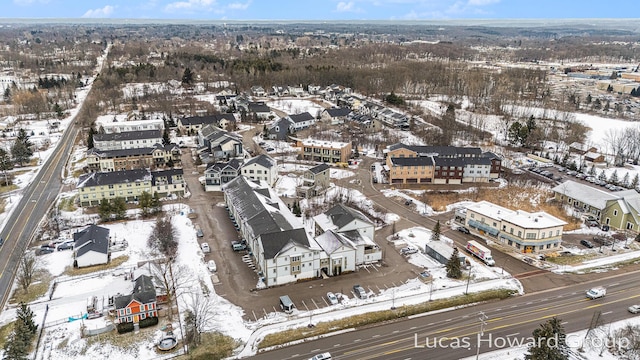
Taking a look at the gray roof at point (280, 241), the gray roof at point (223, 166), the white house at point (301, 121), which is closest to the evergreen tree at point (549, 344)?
the gray roof at point (280, 241)

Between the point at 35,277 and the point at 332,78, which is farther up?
the point at 332,78

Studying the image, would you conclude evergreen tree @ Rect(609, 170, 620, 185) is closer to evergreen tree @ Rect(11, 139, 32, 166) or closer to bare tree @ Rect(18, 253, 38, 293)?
bare tree @ Rect(18, 253, 38, 293)

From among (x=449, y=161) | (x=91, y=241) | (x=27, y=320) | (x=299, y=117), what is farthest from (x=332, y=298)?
(x=299, y=117)

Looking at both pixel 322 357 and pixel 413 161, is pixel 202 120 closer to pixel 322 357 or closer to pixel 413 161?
pixel 413 161

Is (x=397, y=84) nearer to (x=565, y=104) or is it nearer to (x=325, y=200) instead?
(x=565, y=104)

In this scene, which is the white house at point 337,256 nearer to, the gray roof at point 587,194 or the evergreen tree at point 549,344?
the evergreen tree at point 549,344

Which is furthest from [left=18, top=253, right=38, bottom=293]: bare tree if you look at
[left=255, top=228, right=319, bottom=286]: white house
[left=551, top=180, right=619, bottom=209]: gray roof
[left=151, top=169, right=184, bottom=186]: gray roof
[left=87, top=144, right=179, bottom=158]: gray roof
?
[left=551, top=180, right=619, bottom=209]: gray roof

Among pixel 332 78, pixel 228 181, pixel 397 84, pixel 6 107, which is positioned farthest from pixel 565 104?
pixel 6 107

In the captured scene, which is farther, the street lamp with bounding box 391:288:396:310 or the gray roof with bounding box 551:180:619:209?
the gray roof with bounding box 551:180:619:209
